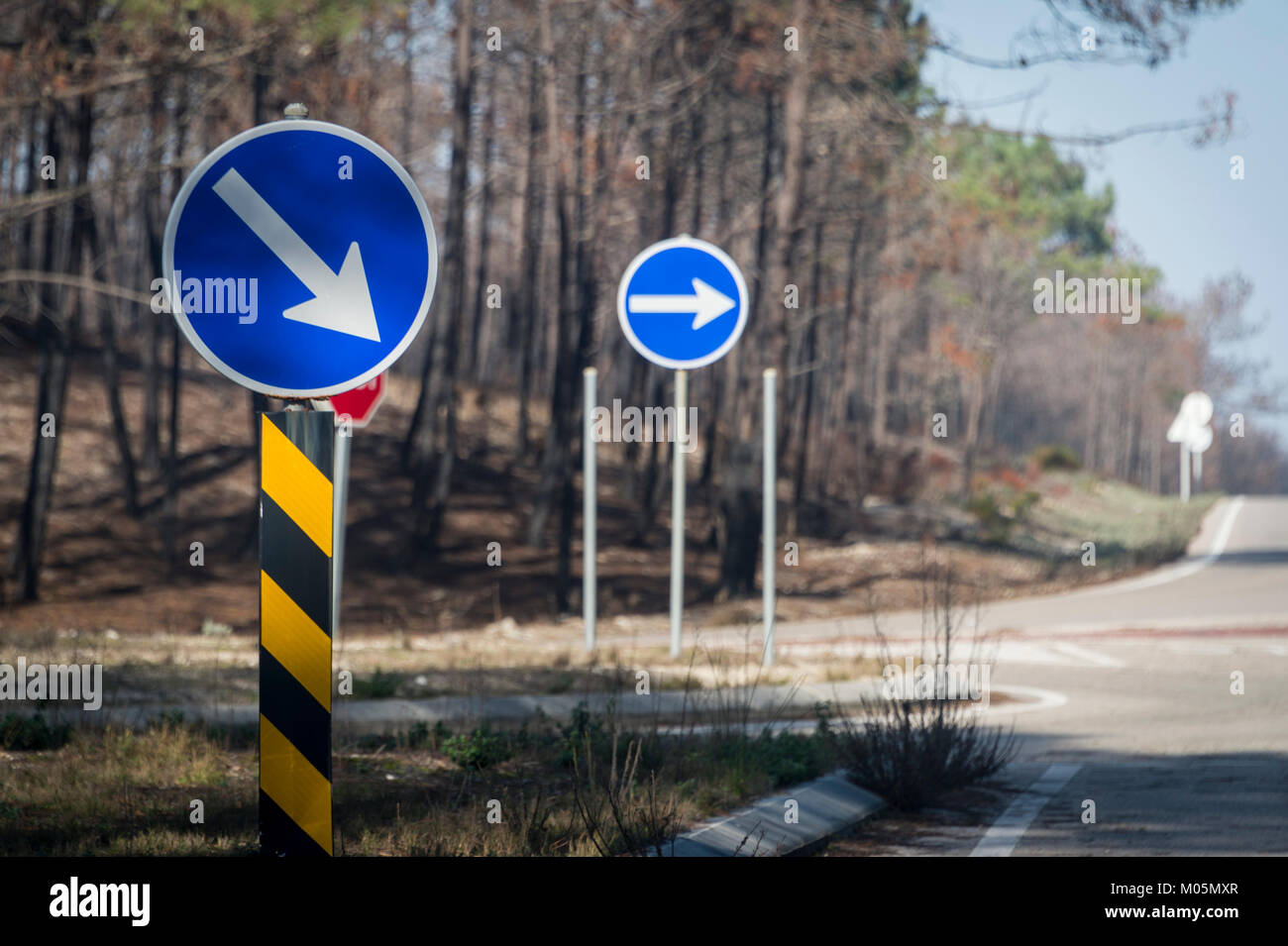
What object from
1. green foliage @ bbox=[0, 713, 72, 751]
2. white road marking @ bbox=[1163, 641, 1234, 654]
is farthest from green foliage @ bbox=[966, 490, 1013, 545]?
green foliage @ bbox=[0, 713, 72, 751]

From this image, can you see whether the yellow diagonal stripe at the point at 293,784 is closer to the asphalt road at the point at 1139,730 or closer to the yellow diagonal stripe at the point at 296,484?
the yellow diagonal stripe at the point at 296,484

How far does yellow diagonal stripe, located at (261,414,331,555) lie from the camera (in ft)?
13.7

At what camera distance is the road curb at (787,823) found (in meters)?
5.93

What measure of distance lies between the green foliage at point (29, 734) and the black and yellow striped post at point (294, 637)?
401 cm

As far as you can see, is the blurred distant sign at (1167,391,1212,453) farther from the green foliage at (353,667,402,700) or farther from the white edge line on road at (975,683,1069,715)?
the green foliage at (353,667,402,700)


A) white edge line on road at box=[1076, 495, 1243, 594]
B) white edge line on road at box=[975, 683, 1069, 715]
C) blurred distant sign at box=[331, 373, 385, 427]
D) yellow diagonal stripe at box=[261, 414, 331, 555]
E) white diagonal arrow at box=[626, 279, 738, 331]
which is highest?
white diagonal arrow at box=[626, 279, 738, 331]

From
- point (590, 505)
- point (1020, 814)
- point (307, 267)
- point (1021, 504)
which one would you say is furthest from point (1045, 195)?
point (307, 267)

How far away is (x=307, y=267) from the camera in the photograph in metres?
4.14

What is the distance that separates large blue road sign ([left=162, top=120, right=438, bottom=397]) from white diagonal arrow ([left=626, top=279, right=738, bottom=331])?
6553 mm

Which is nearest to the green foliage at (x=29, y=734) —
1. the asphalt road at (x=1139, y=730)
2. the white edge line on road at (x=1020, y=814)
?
the asphalt road at (x=1139, y=730)

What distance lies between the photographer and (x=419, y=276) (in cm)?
427

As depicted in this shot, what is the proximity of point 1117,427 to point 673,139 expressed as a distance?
66205mm

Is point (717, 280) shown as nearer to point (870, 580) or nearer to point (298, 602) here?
point (298, 602)

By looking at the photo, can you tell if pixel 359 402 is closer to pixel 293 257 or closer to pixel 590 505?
pixel 590 505
